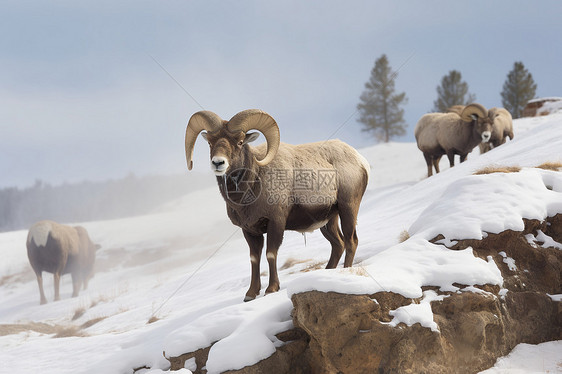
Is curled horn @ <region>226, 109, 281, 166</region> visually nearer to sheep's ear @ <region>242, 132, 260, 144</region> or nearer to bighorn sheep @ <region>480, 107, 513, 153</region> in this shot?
sheep's ear @ <region>242, 132, 260, 144</region>

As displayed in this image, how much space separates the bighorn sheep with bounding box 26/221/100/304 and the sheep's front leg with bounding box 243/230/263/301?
43.9 feet

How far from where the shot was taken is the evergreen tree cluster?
48.1 m

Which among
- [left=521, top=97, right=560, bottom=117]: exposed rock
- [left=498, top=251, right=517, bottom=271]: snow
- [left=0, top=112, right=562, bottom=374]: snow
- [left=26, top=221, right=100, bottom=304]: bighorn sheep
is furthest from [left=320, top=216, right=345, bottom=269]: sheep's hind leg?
[left=521, top=97, right=560, bottom=117]: exposed rock

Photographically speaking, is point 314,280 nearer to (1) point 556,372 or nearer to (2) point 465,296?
(2) point 465,296

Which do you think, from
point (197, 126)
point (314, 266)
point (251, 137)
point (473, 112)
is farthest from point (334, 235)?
point (473, 112)

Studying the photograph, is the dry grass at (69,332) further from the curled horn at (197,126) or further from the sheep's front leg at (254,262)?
the curled horn at (197,126)

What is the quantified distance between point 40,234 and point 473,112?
1680cm

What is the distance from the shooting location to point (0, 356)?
31.0 feet

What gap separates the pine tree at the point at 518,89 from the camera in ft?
158

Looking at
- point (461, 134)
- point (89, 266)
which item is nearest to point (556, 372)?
point (461, 134)

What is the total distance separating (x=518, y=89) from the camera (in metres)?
48.5

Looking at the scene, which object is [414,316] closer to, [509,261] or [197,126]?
[509,261]

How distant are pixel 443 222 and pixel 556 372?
2.21m

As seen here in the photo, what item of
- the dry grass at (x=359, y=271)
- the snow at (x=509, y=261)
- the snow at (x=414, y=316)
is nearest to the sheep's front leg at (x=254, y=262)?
the dry grass at (x=359, y=271)
